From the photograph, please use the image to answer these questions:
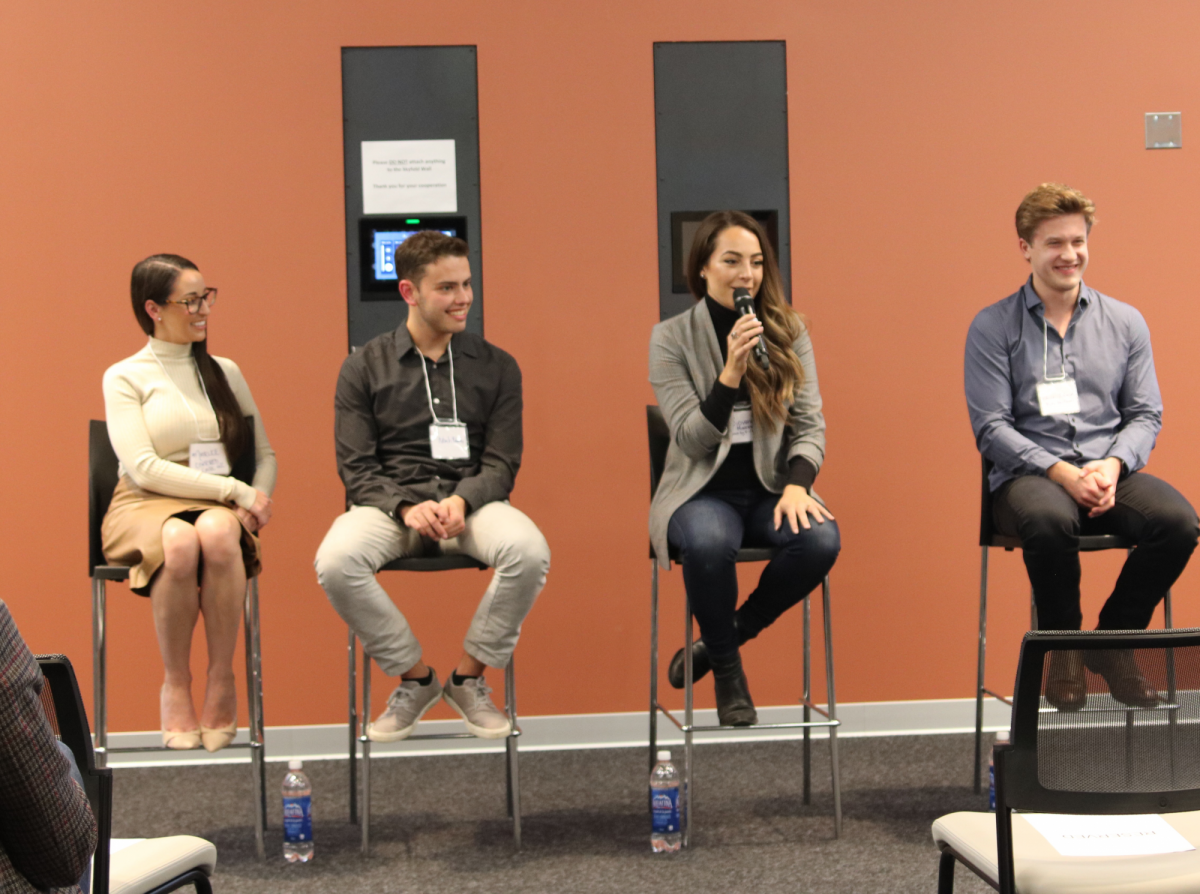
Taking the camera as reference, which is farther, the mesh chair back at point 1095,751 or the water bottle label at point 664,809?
the water bottle label at point 664,809

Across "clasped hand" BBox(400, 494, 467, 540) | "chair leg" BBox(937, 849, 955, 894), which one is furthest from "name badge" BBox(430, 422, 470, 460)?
"chair leg" BBox(937, 849, 955, 894)

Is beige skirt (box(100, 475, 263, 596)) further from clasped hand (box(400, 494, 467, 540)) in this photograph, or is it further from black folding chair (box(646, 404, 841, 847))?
black folding chair (box(646, 404, 841, 847))

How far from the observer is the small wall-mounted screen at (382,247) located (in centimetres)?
368

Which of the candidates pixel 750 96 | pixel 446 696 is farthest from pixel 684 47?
pixel 446 696

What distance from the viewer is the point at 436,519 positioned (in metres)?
2.85

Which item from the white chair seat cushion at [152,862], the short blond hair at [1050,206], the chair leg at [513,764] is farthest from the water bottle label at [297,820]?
the short blond hair at [1050,206]

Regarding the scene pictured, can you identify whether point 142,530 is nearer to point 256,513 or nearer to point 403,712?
point 256,513

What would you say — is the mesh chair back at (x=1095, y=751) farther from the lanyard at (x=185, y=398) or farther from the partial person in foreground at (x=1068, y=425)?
the lanyard at (x=185, y=398)

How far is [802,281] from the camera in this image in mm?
3775

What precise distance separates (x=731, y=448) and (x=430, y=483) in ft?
2.59

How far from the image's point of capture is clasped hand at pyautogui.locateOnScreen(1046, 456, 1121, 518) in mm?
2844

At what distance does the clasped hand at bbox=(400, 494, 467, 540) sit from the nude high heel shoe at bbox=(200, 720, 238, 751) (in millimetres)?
666

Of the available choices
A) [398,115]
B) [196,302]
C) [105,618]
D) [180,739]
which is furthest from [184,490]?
[398,115]

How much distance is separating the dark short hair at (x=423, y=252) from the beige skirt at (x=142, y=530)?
0.78m
